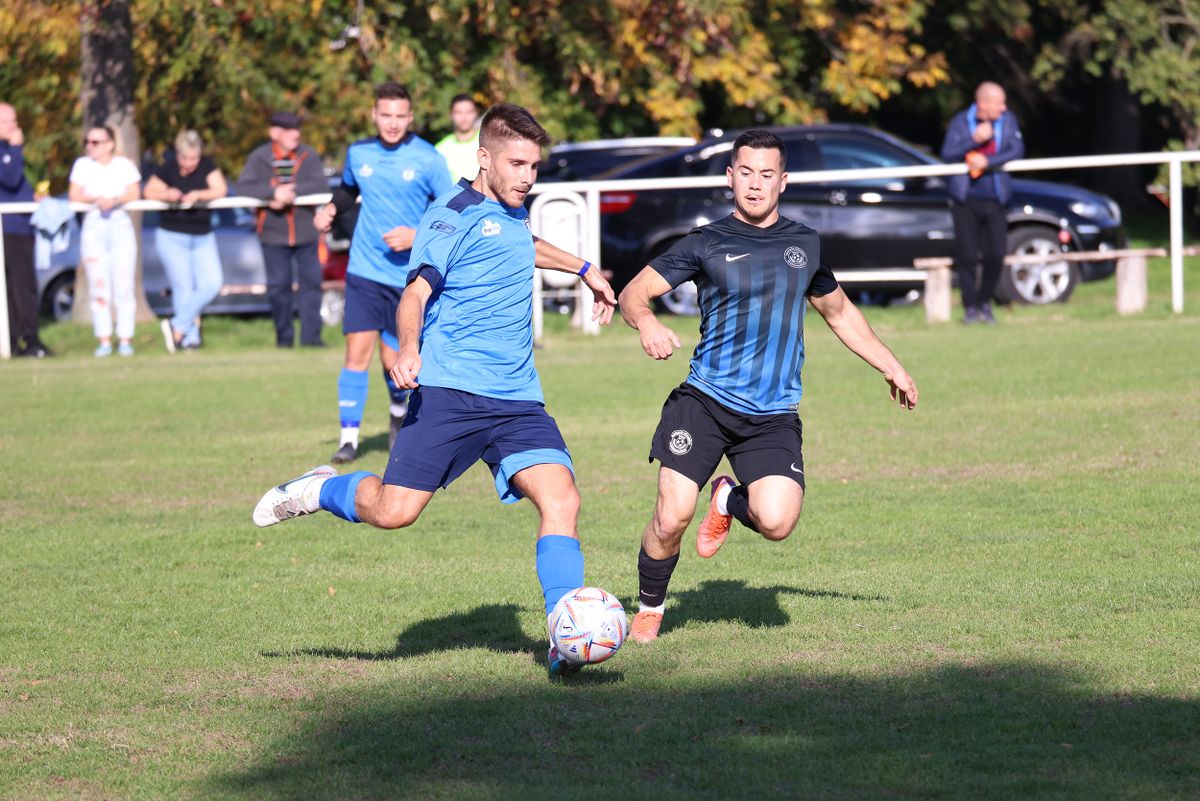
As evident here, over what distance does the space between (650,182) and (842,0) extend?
959cm

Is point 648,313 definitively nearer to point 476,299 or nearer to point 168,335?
point 476,299

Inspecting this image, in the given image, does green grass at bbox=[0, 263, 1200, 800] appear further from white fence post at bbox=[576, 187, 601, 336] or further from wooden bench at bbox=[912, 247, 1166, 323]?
white fence post at bbox=[576, 187, 601, 336]

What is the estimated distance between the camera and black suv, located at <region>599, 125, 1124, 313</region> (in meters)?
18.0

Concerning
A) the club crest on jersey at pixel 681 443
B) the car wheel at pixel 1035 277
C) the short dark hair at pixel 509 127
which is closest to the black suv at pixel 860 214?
the car wheel at pixel 1035 277

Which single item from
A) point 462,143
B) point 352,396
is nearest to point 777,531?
point 352,396

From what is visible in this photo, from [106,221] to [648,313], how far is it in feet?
39.2

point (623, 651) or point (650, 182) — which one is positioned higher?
point (650, 182)

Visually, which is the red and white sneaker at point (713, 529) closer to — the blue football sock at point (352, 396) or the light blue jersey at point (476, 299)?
the light blue jersey at point (476, 299)

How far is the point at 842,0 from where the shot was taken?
1007 inches

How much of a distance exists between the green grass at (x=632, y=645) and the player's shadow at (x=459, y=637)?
0.02m

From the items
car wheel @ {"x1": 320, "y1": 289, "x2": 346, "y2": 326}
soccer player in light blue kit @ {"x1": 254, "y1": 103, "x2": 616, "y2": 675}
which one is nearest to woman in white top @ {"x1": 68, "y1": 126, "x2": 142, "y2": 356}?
car wheel @ {"x1": 320, "y1": 289, "x2": 346, "y2": 326}

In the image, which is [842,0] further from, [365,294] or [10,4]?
[365,294]

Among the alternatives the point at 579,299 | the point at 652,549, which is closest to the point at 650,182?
the point at 579,299

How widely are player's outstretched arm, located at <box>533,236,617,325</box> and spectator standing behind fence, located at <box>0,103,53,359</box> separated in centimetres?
1172
